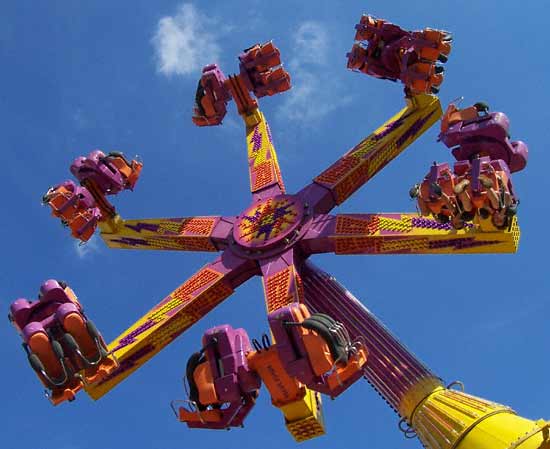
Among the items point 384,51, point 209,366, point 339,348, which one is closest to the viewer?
point 339,348

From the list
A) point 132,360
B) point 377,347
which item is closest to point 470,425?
point 377,347

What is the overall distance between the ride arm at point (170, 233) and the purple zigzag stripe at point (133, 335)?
173cm

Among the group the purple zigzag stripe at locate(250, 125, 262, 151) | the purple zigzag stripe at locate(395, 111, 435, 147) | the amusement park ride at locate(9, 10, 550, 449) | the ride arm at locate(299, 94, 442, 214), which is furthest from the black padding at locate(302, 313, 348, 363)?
the purple zigzag stripe at locate(250, 125, 262, 151)

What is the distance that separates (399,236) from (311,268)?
5.27 ft

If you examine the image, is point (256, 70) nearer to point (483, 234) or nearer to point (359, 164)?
point (359, 164)

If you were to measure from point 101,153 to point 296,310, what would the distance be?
644 cm

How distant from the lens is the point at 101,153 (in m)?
14.5

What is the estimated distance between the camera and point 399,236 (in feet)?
37.0

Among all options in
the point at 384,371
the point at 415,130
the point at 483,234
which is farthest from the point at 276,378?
the point at 415,130

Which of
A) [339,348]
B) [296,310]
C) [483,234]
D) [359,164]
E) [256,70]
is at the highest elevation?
[256,70]

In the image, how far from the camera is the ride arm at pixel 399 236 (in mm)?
10359

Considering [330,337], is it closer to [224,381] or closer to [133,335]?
[224,381]

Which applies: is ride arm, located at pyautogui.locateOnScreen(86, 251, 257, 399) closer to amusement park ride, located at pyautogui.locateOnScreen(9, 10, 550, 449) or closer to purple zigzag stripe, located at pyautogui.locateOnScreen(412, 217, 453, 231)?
amusement park ride, located at pyautogui.locateOnScreen(9, 10, 550, 449)

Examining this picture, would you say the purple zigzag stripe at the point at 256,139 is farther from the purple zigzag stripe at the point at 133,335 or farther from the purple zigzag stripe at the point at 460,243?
the purple zigzag stripe at the point at 460,243
